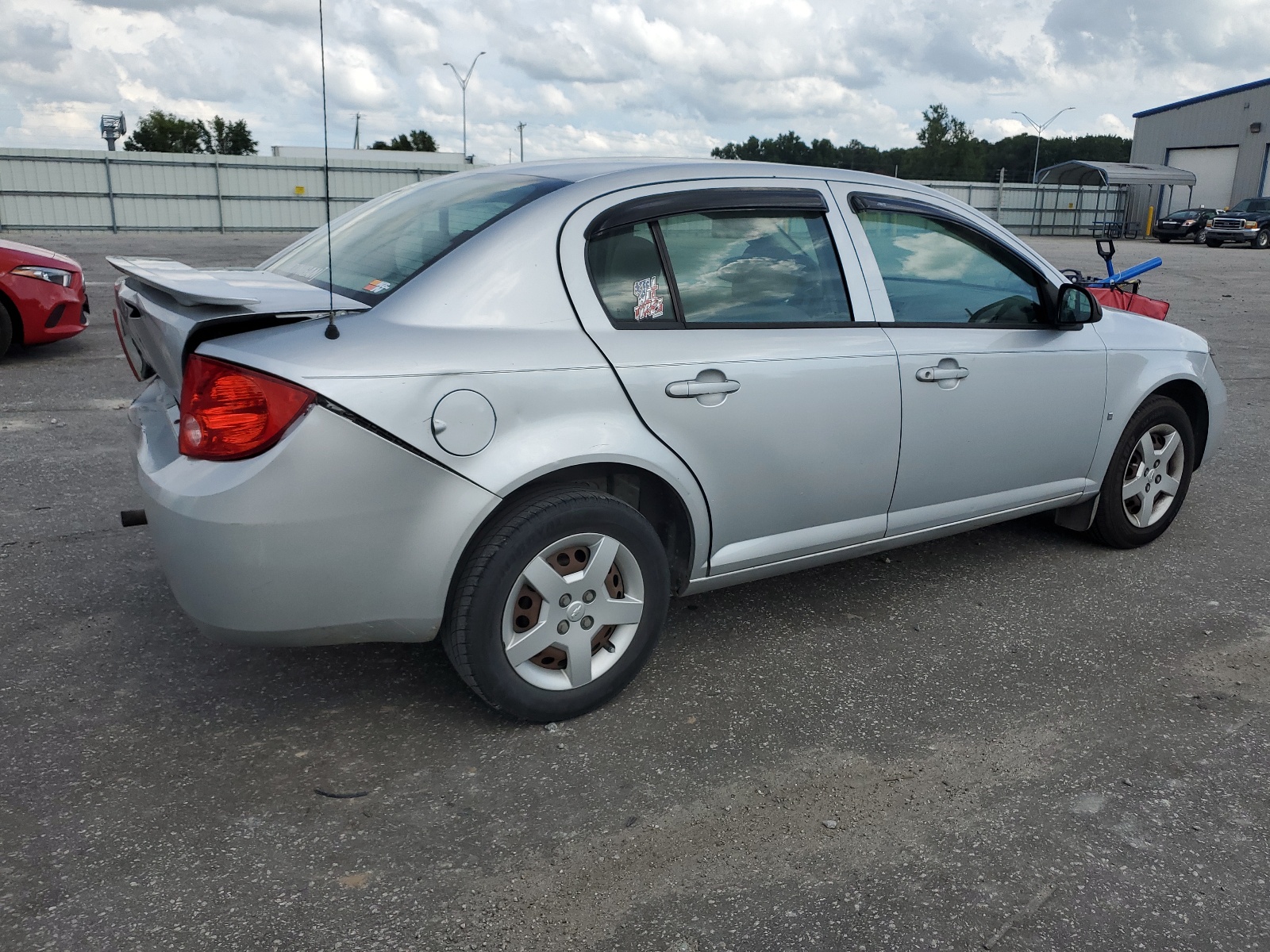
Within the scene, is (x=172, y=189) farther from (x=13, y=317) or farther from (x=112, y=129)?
(x=13, y=317)

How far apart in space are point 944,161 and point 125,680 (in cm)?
10340

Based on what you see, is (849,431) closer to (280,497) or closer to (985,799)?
(985,799)

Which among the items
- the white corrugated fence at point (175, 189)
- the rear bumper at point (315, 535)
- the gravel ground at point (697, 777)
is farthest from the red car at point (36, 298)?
the white corrugated fence at point (175, 189)

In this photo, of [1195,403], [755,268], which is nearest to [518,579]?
[755,268]

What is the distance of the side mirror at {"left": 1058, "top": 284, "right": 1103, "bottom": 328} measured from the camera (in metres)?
3.94

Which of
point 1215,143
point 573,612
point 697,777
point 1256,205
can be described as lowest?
point 697,777

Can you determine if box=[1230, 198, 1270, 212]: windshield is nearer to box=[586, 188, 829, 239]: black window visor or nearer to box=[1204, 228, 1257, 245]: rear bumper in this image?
box=[1204, 228, 1257, 245]: rear bumper

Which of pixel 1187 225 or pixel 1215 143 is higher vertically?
pixel 1215 143

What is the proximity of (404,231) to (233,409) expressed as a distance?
37.4 inches

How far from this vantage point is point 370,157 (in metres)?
45.3

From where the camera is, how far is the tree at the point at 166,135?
72.7 metres

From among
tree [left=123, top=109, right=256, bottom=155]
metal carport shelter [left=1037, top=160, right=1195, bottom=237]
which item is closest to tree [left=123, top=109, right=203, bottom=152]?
tree [left=123, top=109, right=256, bottom=155]

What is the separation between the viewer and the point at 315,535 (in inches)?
102

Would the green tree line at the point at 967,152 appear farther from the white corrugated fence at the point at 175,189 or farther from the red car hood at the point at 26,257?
the red car hood at the point at 26,257
